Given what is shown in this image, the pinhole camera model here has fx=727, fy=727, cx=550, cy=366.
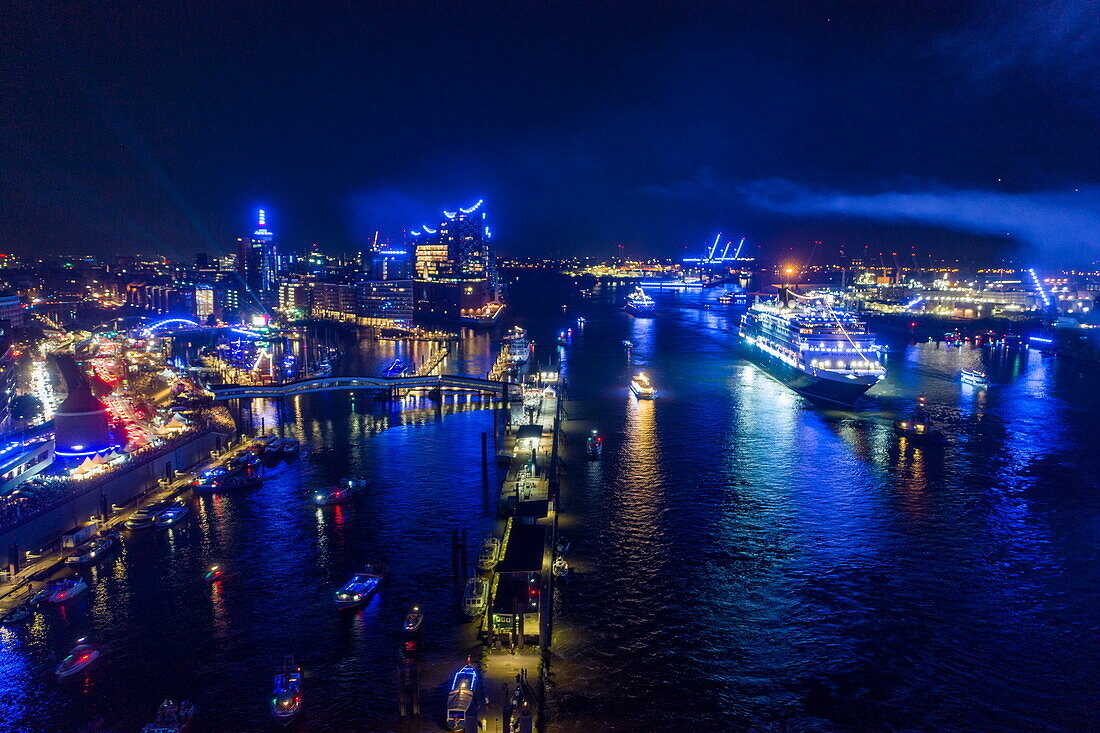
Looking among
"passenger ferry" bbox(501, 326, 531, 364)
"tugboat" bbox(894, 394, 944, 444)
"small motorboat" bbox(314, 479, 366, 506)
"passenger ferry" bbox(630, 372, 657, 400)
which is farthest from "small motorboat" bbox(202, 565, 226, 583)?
"passenger ferry" bbox(501, 326, 531, 364)

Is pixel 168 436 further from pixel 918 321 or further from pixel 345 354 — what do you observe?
pixel 918 321

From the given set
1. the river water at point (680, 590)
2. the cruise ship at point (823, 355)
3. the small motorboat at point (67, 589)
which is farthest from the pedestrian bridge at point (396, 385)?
the small motorboat at point (67, 589)

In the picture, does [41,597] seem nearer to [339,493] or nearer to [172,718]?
[172,718]

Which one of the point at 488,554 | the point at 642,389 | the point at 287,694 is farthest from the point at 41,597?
the point at 642,389

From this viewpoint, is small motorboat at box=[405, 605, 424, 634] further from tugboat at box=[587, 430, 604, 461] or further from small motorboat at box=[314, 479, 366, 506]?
tugboat at box=[587, 430, 604, 461]

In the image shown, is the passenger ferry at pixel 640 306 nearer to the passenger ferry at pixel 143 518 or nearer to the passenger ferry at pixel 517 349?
the passenger ferry at pixel 517 349

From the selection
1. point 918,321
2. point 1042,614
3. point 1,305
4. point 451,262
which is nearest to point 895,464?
point 1042,614
